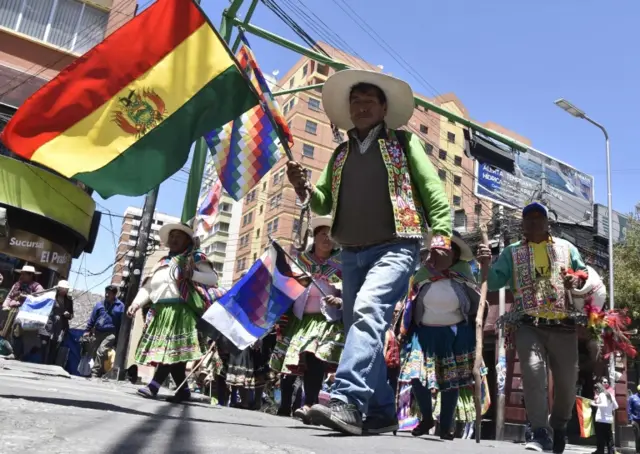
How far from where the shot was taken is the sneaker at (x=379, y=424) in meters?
3.53

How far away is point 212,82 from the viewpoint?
4422 millimetres

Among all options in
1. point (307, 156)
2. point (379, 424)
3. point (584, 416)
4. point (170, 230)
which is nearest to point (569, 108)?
point (584, 416)

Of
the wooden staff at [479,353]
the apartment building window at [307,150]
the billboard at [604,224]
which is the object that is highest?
the apartment building window at [307,150]

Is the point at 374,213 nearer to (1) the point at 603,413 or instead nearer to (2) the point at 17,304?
(1) the point at 603,413

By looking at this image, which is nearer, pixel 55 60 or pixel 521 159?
pixel 55 60

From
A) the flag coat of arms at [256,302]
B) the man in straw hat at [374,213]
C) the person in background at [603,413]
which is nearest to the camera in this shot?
Answer: the man in straw hat at [374,213]

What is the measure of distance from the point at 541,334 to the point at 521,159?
1483 inches

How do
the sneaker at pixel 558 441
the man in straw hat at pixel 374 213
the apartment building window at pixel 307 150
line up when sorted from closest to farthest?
the man in straw hat at pixel 374 213 → the sneaker at pixel 558 441 → the apartment building window at pixel 307 150

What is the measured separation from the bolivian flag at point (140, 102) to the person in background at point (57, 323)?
7.44 metres

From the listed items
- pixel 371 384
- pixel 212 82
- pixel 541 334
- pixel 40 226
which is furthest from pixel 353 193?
pixel 40 226

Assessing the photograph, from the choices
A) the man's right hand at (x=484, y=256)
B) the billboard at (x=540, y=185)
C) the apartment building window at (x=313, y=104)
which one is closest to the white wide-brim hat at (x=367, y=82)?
the man's right hand at (x=484, y=256)

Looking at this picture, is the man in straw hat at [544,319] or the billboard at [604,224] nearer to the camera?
the man in straw hat at [544,319]

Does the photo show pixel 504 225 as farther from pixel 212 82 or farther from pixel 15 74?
pixel 212 82

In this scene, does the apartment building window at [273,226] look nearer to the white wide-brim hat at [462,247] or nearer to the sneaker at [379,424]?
the white wide-brim hat at [462,247]
